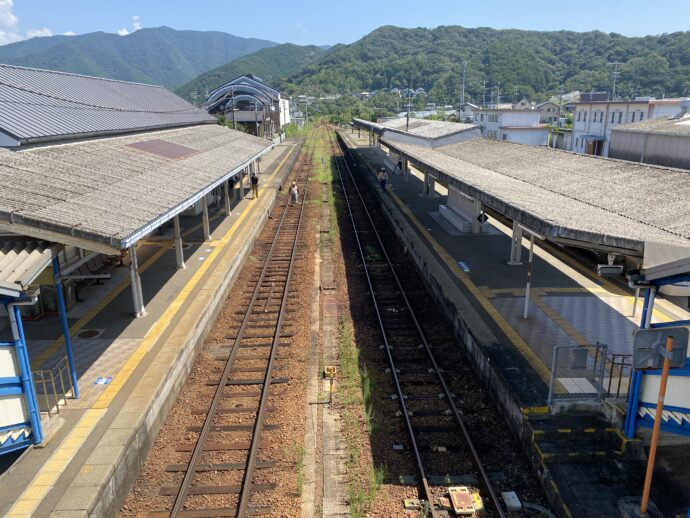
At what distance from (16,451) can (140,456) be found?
1.53 m

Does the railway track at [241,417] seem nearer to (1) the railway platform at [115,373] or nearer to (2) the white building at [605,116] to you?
(1) the railway platform at [115,373]

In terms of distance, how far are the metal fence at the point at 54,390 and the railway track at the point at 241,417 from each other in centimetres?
191

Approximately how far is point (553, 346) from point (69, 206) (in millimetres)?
8875

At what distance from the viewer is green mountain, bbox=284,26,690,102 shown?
401 ft

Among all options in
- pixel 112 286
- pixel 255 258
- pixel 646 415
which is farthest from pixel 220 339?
pixel 646 415

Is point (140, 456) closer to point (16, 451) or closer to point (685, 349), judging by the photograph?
point (16, 451)

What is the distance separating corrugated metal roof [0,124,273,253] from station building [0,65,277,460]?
0.09 feet

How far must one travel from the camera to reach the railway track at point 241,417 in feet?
21.5

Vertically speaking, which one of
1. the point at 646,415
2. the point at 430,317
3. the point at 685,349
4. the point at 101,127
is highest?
the point at 101,127

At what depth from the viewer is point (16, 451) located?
22.0ft

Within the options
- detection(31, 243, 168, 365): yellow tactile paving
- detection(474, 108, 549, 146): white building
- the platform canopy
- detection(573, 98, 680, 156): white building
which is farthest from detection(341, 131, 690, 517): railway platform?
detection(474, 108, 549, 146): white building

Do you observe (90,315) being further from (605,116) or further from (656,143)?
(605,116)

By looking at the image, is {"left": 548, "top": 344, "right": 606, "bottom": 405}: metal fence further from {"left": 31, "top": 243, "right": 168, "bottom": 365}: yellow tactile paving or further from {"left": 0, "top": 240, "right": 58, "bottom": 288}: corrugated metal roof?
{"left": 31, "top": 243, "right": 168, "bottom": 365}: yellow tactile paving

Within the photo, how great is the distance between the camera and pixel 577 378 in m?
8.31
